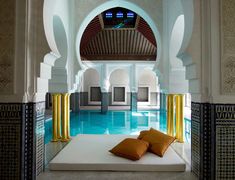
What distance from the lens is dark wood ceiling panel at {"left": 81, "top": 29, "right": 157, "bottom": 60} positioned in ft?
34.6

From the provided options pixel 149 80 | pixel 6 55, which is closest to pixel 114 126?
pixel 6 55

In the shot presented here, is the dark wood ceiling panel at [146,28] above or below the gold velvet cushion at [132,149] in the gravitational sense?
above

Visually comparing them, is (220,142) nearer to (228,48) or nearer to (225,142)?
(225,142)

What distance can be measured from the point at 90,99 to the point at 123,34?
198 inches

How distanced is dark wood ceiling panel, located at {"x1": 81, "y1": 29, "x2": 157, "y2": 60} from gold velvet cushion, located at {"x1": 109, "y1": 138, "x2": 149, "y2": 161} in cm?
843

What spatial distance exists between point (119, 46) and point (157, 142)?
8.96 meters

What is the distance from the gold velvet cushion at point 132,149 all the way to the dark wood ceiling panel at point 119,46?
843cm

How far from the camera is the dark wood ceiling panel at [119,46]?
10531 mm

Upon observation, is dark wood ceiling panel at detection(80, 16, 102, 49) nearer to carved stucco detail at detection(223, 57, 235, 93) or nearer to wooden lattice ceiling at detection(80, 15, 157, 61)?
wooden lattice ceiling at detection(80, 15, 157, 61)

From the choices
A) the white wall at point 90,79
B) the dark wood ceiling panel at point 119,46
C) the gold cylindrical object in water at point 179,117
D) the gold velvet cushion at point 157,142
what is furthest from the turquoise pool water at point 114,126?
the white wall at point 90,79

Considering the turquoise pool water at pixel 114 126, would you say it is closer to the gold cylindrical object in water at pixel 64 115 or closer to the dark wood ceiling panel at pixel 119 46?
the gold cylindrical object in water at pixel 64 115

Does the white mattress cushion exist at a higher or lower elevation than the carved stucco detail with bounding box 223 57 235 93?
lower

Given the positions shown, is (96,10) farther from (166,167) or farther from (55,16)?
(166,167)

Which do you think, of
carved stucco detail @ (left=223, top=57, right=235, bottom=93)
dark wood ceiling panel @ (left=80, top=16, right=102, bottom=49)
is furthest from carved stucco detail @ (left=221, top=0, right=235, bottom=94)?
dark wood ceiling panel @ (left=80, top=16, right=102, bottom=49)
